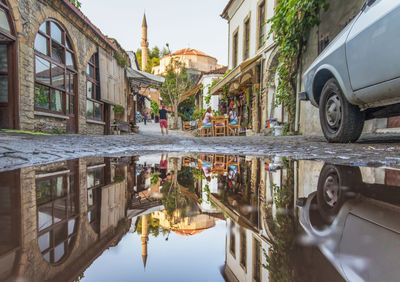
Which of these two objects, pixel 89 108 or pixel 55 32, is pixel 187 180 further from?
pixel 89 108

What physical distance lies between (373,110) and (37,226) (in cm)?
378

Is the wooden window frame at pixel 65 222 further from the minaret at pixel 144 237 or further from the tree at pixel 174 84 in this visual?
the tree at pixel 174 84

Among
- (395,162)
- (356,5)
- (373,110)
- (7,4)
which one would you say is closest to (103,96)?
(7,4)

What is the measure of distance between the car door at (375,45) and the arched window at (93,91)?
9.58m

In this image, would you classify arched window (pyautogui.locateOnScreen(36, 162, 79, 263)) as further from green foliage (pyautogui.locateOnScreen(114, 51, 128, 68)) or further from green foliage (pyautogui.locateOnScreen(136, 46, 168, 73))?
green foliage (pyautogui.locateOnScreen(136, 46, 168, 73))

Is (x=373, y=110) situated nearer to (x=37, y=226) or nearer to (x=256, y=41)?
(x=37, y=226)

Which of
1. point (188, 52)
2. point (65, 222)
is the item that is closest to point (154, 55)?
point (188, 52)

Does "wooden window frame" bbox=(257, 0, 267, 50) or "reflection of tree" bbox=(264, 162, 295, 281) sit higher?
"wooden window frame" bbox=(257, 0, 267, 50)

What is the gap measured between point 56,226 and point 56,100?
347 inches

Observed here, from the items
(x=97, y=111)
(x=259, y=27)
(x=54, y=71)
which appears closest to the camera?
(x=54, y=71)

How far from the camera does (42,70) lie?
296 inches

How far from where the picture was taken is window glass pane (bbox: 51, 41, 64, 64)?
815cm

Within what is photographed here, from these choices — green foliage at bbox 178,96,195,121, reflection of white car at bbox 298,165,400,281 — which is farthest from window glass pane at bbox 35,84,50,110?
green foliage at bbox 178,96,195,121

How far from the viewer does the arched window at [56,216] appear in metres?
0.53
